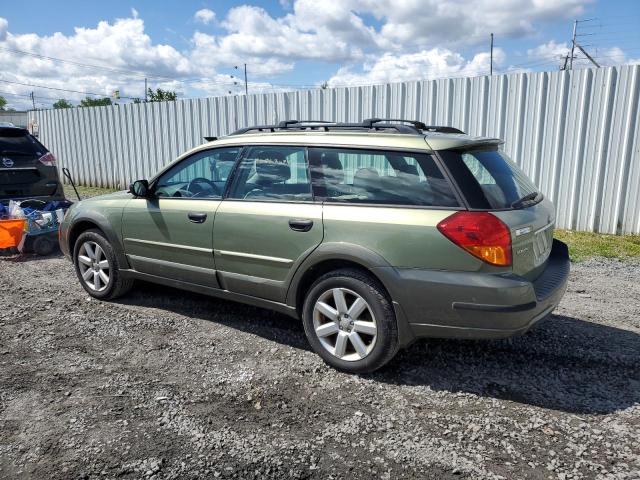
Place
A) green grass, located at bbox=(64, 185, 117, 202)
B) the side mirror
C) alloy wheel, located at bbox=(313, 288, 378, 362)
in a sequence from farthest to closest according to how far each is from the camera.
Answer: green grass, located at bbox=(64, 185, 117, 202) < the side mirror < alloy wheel, located at bbox=(313, 288, 378, 362)

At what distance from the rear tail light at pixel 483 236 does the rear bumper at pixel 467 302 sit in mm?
119

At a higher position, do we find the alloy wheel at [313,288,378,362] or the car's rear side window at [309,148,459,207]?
the car's rear side window at [309,148,459,207]

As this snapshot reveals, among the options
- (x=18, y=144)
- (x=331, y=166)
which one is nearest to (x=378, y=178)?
(x=331, y=166)

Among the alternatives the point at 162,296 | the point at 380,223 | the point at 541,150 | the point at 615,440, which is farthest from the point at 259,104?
the point at 615,440

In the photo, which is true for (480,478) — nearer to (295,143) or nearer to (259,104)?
(295,143)

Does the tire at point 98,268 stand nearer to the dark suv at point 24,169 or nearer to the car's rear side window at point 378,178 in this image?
the car's rear side window at point 378,178

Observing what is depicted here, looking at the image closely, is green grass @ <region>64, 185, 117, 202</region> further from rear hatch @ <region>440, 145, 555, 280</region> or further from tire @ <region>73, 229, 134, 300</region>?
rear hatch @ <region>440, 145, 555, 280</region>

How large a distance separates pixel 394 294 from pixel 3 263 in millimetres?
5807

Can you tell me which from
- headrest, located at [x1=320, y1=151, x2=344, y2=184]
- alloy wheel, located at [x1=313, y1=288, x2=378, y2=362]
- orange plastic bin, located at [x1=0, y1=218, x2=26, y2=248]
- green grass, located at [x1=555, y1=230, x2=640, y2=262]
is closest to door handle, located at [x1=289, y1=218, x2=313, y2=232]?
headrest, located at [x1=320, y1=151, x2=344, y2=184]

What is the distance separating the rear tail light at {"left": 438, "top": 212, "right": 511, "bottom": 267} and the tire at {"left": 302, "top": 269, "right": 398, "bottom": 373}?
0.65 metres

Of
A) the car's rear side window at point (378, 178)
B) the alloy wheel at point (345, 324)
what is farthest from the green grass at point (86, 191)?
the alloy wheel at point (345, 324)

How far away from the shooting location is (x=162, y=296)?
Result: 17.6 ft

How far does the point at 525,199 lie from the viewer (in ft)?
11.7

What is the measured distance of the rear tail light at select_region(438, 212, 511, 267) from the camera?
3057mm
